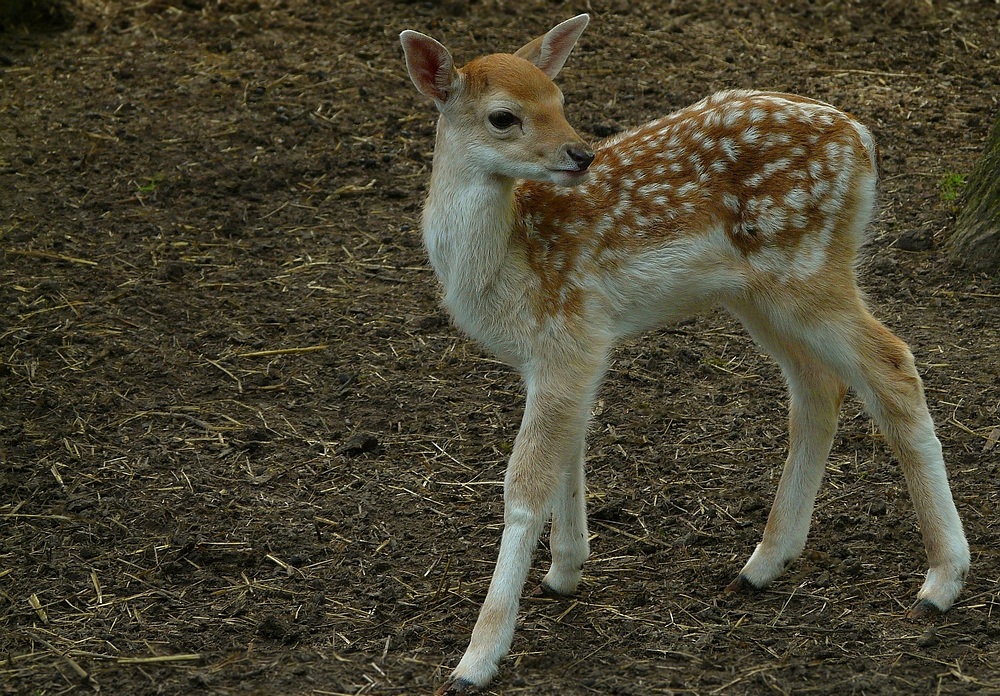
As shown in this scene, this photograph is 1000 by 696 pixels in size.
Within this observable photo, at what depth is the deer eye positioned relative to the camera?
403 cm

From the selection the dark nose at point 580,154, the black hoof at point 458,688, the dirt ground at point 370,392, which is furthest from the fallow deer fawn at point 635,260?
the dirt ground at point 370,392

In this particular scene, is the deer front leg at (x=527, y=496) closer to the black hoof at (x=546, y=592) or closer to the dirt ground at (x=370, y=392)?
the dirt ground at (x=370, y=392)

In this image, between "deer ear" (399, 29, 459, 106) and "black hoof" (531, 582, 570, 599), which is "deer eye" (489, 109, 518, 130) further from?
"black hoof" (531, 582, 570, 599)

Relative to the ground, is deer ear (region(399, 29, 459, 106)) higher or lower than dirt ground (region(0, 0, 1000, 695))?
higher

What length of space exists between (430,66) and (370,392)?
1.92 meters

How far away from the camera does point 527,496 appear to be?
3934 millimetres

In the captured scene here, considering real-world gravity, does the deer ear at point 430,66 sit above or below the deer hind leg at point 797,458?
above

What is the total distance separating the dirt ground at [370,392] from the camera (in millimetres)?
4035

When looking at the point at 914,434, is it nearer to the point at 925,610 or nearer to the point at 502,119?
the point at 925,610

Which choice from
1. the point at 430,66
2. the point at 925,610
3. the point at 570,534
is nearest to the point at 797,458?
the point at 925,610

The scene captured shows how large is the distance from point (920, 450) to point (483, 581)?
5.23 feet

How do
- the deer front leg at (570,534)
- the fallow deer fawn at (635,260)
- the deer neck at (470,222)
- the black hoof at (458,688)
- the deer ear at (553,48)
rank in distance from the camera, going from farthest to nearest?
the deer ear at (553,48) → the deer front leg at (570,534) → the deer neck at (470,222) → the fallow deer fawn at (635,260) → the black hoof at (458,688)

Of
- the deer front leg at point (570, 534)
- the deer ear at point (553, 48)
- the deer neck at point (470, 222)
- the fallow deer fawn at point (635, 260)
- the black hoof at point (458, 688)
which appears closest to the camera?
the black hoof at point (458, 688)

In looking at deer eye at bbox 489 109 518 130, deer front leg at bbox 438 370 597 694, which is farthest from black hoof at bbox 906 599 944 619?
deer eye at bbox 489 109 518 130
